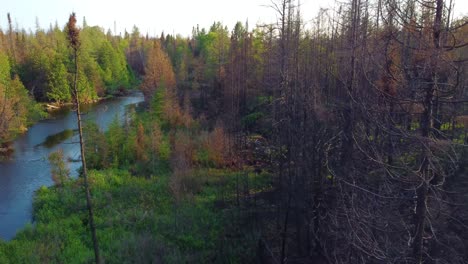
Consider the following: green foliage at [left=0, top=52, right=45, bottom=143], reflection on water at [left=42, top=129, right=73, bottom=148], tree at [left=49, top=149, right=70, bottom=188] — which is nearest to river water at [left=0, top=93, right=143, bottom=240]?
reflection on water at [left=42, top=129, right=73, bottom=148]

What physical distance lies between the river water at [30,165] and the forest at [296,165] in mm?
960

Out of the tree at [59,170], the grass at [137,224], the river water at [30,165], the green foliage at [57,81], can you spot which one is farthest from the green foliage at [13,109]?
the grass at [137,224]

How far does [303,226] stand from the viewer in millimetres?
14328

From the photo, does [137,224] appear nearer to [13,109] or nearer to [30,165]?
[30,165]

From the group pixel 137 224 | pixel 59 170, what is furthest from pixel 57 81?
pixel 137 224

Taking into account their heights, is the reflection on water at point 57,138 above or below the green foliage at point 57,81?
below

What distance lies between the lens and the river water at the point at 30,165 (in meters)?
17.6

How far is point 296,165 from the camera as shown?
1302 cm

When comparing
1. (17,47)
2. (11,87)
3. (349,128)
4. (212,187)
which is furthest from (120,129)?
(17,47)

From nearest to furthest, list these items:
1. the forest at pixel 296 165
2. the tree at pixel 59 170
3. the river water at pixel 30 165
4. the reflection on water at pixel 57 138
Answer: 1. the forest at pixel 296 165
2. the river water at pixel 30 165
3. the tree at pixel 59 170
4. the reflection on water at pixel 57 138

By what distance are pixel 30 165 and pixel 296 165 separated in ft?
62.4

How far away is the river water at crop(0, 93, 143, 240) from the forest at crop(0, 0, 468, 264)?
96cm

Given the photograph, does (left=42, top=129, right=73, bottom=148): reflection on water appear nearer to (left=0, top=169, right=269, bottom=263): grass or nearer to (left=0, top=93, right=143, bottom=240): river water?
(left=0, top=93, right=143, bottom=240): river water

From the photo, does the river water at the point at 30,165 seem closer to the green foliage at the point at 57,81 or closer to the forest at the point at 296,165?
the forest at the point at 296,165
